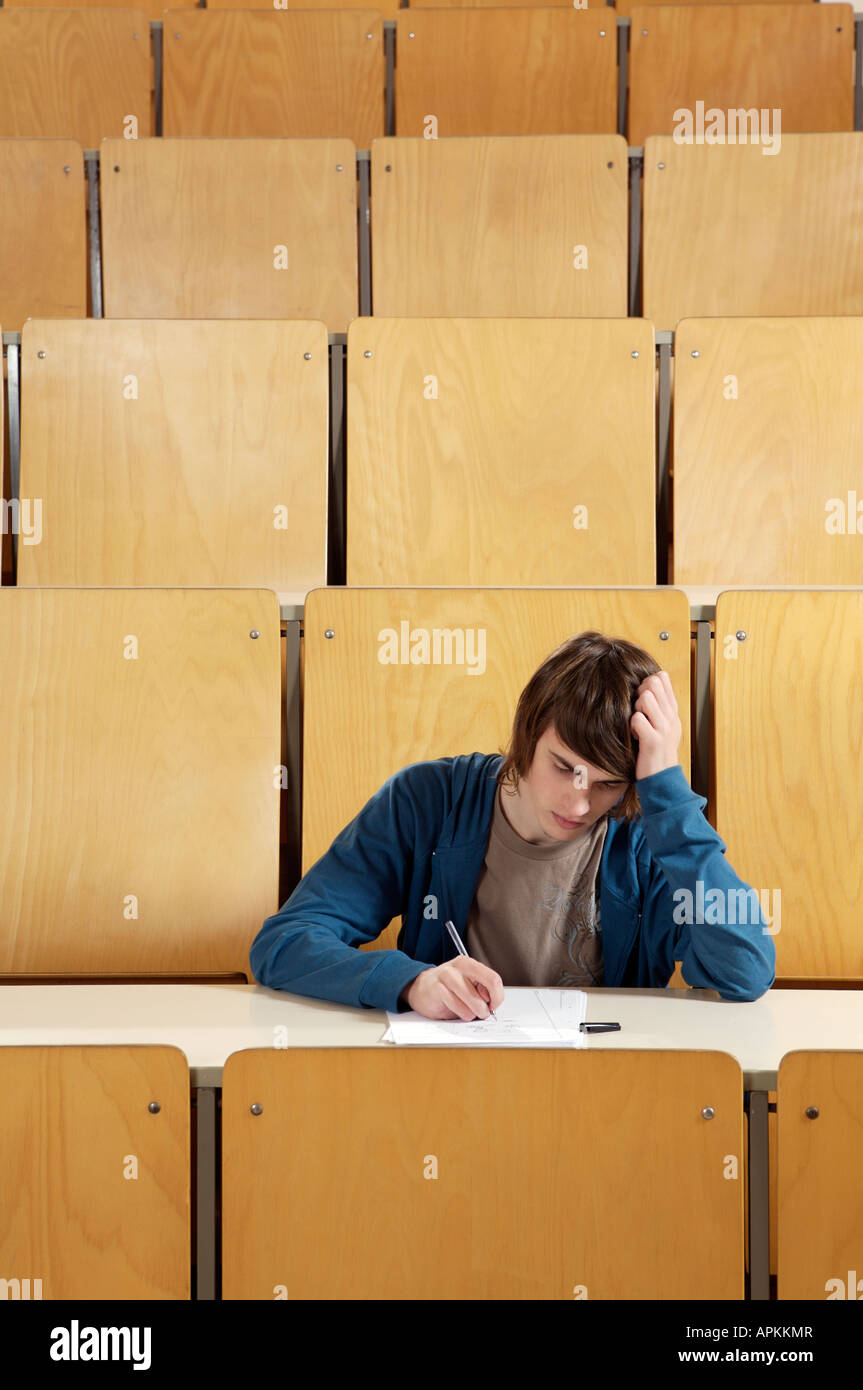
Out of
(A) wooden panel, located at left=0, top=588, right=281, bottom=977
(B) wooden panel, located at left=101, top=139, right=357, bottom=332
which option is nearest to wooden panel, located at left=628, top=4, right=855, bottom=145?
(B) wooden panel, located at left=101, top=139, right=357, bottom=332

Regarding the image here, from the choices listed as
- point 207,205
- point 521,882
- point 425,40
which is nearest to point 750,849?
point 521,882

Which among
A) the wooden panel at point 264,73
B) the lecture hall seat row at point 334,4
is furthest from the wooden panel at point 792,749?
the lecture hall seat row at point 334,4

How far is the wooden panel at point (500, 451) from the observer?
105cm

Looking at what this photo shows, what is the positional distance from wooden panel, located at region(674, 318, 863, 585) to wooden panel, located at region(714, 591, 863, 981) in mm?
199

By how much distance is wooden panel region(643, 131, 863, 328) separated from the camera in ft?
4.16

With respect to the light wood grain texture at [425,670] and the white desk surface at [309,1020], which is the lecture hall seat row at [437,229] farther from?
the white desk surface at [309,1020]

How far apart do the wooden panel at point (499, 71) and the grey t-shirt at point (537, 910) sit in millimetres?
1038

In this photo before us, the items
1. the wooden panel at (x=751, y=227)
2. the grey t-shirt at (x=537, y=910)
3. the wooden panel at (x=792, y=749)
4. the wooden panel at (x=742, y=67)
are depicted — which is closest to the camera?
the grey t-shirt at (x=537, y=910)

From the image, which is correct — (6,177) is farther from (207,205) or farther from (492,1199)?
(492,1199)

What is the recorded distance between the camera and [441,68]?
1.51 meters

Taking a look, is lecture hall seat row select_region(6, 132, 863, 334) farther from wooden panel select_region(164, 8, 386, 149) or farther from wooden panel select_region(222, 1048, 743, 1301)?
wooden panel select_region(222, 1048, 743, 1301)

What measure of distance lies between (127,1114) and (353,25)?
4.42 feet

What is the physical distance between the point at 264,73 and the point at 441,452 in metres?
0.70
